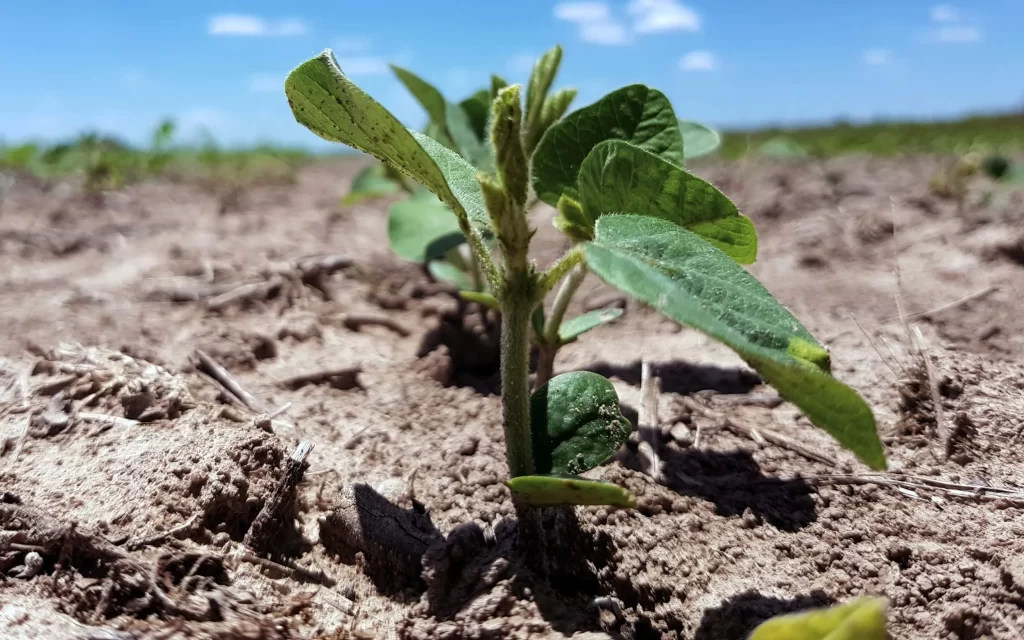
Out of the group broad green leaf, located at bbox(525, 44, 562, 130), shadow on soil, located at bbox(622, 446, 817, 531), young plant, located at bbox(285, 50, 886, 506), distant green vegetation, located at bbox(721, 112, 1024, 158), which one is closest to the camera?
young plant, located at bbox(285, 50, 886, 506)

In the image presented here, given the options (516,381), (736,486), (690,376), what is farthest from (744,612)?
(690,376)

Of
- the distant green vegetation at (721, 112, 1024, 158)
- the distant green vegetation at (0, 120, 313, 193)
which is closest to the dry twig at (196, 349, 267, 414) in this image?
the distant green vegetation at (0, 120, 313, 193)

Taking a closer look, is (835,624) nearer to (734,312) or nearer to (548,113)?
(734,312)

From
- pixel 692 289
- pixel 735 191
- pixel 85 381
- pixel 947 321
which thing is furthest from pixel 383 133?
pixel 735 191

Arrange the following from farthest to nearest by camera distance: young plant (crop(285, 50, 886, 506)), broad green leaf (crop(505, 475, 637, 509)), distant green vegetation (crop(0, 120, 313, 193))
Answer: distant green vegetation (crop(0, 120, 313, 193))
broad green leaf (crop(505, 475, 637, 509))
young plant (crop(285, 50, 886, 506))

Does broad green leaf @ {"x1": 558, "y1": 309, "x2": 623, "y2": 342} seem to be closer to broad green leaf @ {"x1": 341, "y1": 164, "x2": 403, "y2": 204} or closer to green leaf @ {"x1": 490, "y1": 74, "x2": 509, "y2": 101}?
green leaf @ {"x1": 490, "y1": 74, "x2": 509, "y2": 101}

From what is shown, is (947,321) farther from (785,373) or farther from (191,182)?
(191,182)

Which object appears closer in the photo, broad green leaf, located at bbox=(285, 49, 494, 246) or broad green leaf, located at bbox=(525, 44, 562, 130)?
broad green leaf, located at bbox=(285, 49, 494, 246)
